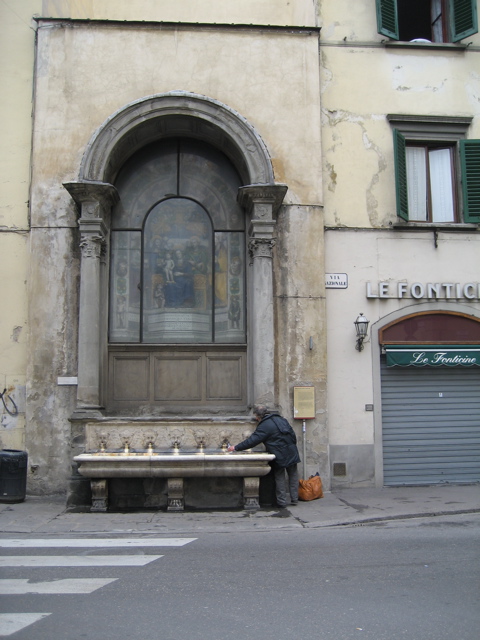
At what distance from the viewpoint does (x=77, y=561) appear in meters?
6.89

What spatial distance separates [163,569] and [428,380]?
7643 millimetres

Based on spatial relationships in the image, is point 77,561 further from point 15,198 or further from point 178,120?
point 178,120

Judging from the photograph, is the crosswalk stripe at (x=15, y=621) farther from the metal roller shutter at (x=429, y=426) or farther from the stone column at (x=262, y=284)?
the metal roller shutter at (x=429, y=426)

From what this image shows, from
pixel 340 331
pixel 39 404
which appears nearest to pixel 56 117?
pixel 39 404

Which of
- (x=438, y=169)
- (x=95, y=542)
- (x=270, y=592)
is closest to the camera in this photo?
(x=270, y=592)

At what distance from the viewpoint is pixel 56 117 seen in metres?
11.9

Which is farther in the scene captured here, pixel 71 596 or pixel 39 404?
pixel 39 404

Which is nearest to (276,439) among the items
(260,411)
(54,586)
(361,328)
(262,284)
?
(260,411)

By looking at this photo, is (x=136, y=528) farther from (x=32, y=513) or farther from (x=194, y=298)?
(x=194, y=298)

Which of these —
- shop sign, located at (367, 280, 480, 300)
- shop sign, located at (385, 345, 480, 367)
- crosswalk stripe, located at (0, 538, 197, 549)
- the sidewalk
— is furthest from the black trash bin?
shop sign, located at (367, 280, 480, 300)

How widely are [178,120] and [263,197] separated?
220 cm

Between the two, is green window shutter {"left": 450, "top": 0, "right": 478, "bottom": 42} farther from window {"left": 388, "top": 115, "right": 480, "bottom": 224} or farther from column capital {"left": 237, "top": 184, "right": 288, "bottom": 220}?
column capital {"left": 237, "top": 184, "right": 288, "bottom": 220}

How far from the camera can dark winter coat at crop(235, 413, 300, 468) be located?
10.2m

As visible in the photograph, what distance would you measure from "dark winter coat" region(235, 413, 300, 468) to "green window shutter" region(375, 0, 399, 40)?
817cm
